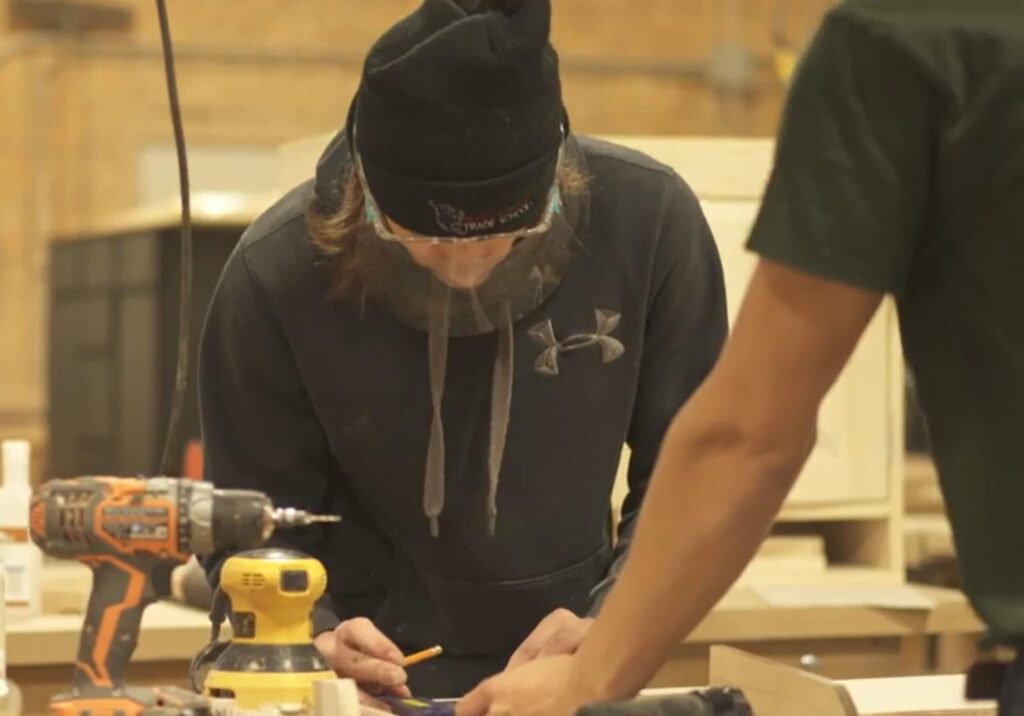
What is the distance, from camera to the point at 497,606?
1900 millimetres

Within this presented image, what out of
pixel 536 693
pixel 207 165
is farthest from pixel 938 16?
pixel 207 165

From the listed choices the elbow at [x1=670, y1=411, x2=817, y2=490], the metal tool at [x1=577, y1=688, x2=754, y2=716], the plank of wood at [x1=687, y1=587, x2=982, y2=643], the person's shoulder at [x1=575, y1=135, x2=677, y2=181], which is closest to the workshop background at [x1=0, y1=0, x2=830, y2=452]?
the plank of wood at [x1=687, y1=587, x2=982, y2=643]

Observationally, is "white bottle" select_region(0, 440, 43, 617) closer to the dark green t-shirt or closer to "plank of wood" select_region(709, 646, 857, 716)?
"plank of wood" select_region(709, 646, 857, 716)

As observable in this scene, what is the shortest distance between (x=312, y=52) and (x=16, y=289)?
1.21 metres

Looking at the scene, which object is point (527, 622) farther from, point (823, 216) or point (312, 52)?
point (312, 52)

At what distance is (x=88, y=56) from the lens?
5.50 metres

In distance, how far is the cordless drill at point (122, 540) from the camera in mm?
1286

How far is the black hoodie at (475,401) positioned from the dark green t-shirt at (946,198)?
83cm

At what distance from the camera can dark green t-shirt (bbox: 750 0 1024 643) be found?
3.22ft

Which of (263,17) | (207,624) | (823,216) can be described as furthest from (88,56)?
(823,216)

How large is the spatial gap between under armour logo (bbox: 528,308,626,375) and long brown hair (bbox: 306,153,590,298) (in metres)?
0.14

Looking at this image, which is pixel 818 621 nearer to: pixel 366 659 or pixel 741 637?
pixel 741 637

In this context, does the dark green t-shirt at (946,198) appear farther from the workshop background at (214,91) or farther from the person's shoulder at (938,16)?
the workshop background at (214,91)

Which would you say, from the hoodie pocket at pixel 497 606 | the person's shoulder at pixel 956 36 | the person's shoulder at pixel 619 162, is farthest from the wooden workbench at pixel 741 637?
the person's shoulder at pixel 956 36
